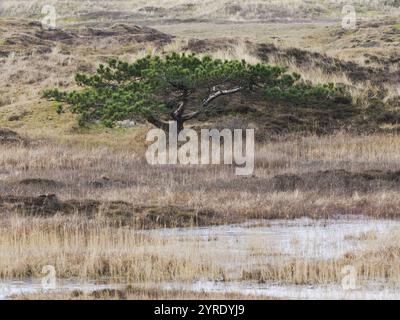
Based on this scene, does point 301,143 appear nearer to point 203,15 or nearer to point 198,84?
point 198,84

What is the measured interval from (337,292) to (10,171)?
15.1m

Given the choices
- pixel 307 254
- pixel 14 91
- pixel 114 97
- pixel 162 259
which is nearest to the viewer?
pixel 162 259

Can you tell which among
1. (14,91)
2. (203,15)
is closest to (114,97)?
(14,91)

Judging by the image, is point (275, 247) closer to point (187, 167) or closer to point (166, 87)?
point (187, 167)

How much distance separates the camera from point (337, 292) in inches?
478

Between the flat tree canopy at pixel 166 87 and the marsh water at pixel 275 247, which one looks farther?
the flat tree canopy at pixel 166 87

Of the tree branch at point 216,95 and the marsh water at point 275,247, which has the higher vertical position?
the tree branch at point 216,95

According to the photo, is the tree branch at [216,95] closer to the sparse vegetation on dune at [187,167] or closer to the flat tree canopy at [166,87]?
the flat tree canopy at [166,87]

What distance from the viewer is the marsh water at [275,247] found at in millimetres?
12430

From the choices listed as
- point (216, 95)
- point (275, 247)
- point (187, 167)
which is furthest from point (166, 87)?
point (275, 247)

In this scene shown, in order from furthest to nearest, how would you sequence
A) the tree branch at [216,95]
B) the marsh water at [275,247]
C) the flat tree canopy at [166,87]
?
the tree branch at [216,95] → the flat tree canopy at [166,87] → the marsh water at [275,247]

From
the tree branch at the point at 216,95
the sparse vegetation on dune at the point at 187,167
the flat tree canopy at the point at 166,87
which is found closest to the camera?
the sparse vegetation on dune at the point at 187,167

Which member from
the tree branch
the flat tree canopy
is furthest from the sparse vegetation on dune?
the tree branch

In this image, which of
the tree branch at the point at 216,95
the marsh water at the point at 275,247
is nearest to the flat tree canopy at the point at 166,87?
the tree branch at the point at 216,95
